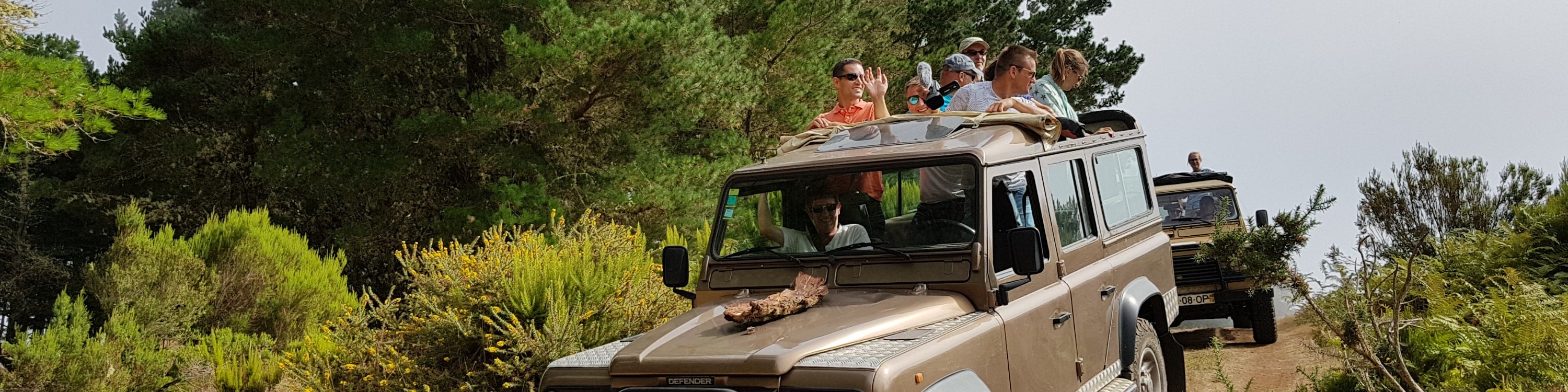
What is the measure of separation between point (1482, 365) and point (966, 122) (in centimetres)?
303

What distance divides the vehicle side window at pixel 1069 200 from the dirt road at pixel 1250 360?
2.01 m

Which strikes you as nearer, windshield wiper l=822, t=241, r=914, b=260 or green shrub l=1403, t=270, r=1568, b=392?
windshield wiper l=822, t=241, r=914, b=260

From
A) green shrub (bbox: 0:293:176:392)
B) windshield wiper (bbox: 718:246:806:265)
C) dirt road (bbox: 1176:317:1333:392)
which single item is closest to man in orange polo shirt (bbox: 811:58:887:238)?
windshield wiper (bbox: 718:246:806:265)

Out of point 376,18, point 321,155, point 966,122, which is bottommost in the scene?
point 966,122

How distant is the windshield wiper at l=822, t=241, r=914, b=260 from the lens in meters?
4.88

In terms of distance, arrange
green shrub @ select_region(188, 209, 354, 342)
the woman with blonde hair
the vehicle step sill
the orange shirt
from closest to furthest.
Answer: the vehicle step sill → the woman with blonde hair → the orange shirt → green shrub @ select_region(188, 209, 354, 342)

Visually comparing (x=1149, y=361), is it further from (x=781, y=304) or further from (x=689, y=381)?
(x=689, y=381)

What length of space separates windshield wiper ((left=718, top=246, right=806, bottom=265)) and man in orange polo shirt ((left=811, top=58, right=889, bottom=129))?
2.04 metres

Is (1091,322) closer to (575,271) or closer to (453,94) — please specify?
(575,271)

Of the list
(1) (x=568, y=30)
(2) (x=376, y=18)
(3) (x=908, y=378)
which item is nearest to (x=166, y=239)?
(1) (x=568, y=30)

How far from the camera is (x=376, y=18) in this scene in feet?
59.3

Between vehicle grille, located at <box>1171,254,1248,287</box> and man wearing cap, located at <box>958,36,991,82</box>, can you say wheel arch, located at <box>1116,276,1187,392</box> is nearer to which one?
man wearing cap, located at <box>958,36,991,82</box>

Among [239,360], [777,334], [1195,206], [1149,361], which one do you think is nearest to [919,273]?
[777,334]

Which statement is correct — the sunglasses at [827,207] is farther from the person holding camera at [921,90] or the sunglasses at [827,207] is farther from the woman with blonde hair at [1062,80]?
the person holding camera at [921,90]
